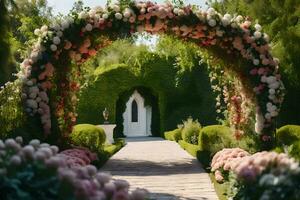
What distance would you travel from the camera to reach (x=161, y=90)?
24719mm

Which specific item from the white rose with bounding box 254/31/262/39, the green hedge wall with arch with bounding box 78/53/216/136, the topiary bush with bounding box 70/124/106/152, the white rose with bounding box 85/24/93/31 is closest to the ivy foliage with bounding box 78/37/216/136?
the green hedge wall with arch with bounding box 78/53/216/136

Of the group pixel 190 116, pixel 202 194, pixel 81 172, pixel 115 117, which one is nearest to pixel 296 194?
pixel 81 172

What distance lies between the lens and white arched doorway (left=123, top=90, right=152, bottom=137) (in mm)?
28875

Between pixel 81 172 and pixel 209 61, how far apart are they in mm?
8020

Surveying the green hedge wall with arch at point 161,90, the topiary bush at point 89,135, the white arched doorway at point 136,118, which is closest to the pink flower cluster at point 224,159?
the topiary bush at point 89,135

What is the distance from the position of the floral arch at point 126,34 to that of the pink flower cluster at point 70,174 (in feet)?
19.5

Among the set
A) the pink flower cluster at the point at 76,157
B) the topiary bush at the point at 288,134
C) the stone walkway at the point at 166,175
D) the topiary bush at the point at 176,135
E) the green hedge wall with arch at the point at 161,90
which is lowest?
the stone walkway at the point at 166,175

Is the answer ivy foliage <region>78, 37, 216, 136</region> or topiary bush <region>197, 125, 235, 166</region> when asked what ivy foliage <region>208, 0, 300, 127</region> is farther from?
ivy foliage <region>78, 37, 216, 136</region>

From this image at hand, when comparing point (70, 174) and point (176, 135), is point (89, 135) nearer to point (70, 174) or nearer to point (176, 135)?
point (176, 135)

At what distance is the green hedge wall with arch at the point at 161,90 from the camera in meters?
23.6

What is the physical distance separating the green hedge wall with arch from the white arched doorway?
3849 mm

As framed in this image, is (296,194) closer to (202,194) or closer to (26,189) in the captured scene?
(26,189)

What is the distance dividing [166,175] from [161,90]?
50.9ft

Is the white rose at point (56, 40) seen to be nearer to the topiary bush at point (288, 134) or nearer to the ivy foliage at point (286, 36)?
the topiary bush at point (288, 134)
